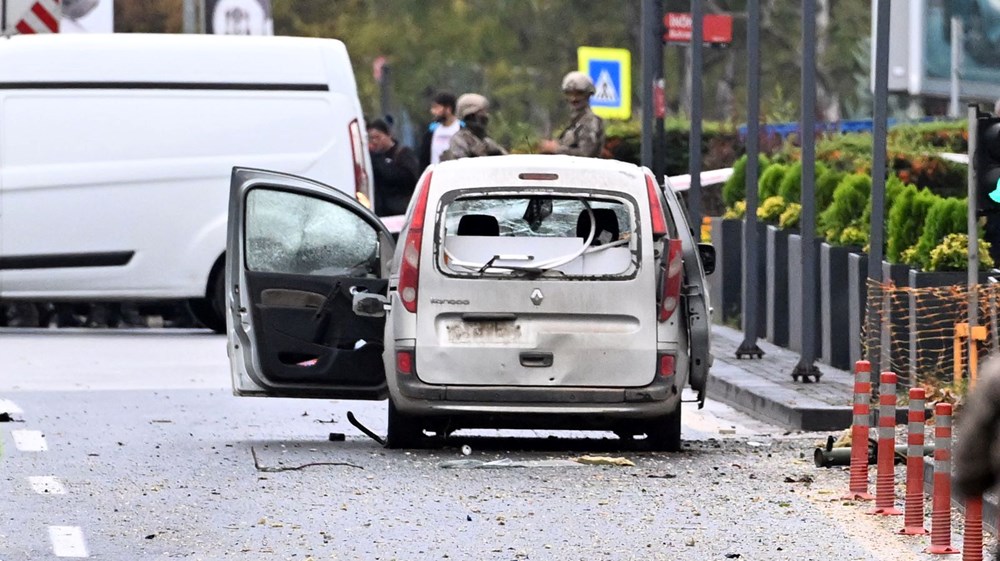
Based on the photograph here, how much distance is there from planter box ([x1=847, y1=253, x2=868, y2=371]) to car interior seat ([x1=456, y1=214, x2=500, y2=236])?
4323 mm

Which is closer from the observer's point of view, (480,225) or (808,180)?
(480,225)

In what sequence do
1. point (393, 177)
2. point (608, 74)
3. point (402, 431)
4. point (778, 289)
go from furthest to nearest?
point (608, 74)
point (393, 177)
point (778, 289)
point (402, 431)

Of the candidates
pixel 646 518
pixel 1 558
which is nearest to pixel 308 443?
pixel 646 518

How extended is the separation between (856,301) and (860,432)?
252 inches

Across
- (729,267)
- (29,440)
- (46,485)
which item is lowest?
(729,267)

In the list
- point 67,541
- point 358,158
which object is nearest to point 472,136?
point 358,158

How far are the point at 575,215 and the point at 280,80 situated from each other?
850cm

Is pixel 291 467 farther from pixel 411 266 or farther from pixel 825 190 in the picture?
pixel 825 190

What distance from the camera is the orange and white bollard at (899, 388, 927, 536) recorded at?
9.62 meters

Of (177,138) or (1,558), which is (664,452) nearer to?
(1,558)

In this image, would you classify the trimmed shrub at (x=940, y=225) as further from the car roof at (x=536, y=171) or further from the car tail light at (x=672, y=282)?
the car tail light at (x=672, y=282)

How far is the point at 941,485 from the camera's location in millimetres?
9172

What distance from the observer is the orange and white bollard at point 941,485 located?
912 cm

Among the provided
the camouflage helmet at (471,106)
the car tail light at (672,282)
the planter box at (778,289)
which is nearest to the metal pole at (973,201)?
the car tail light at (672,282)
